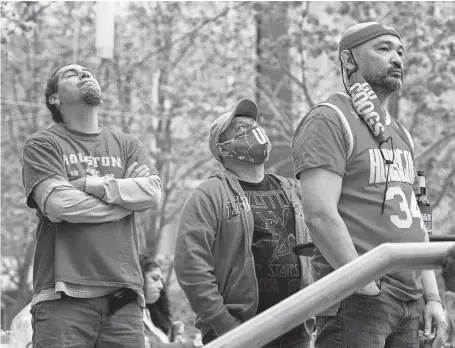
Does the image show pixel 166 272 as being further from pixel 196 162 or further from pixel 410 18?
pixel 410 18

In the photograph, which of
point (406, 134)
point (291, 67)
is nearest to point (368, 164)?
point (406, 134)

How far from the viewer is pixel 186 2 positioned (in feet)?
46.6

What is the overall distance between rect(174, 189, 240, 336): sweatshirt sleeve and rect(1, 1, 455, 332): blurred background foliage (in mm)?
7264

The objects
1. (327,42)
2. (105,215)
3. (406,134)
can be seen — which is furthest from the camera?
(327,42)

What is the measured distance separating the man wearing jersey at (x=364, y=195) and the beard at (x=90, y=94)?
4.55 feet

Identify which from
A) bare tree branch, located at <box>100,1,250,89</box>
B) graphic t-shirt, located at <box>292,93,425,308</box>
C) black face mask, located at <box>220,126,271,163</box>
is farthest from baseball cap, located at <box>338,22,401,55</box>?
bare tree branch, located at <box>100,1,250,89</box>

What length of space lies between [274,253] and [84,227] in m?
0.98

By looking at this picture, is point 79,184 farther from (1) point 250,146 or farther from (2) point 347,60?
(2) point 347,60

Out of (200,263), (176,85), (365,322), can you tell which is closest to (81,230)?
(200,263)

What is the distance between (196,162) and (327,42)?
3.61m

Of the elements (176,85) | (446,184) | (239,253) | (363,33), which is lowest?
(446,184)

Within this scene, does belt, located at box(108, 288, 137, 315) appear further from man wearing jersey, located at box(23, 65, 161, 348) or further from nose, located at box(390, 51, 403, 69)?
nose, located at box(390, 51, 403, 69)

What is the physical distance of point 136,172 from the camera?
17.6 ft

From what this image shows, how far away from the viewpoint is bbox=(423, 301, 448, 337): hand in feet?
14.3
